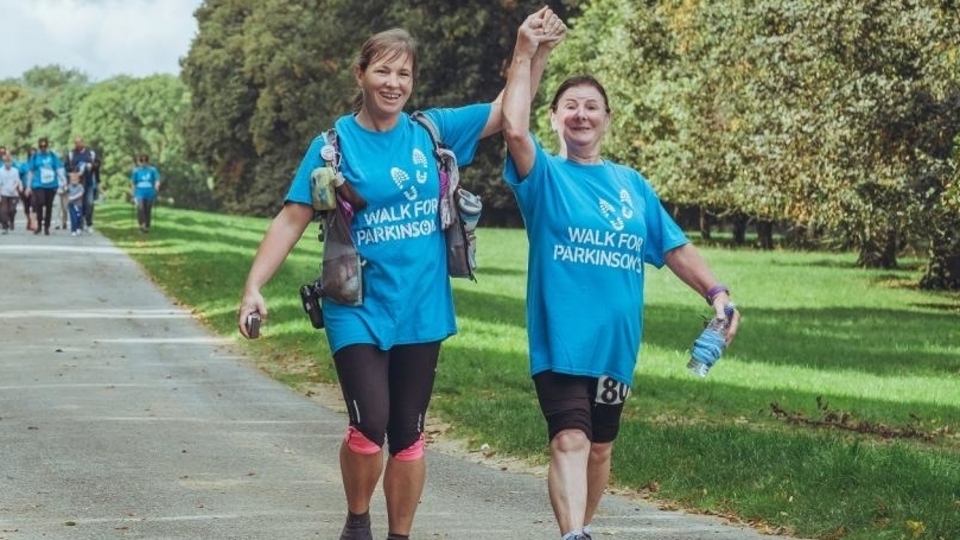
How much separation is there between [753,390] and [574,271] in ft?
38.9

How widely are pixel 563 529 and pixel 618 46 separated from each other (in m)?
58.6

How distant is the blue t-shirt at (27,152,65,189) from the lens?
36531 mm

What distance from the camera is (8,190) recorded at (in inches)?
1549

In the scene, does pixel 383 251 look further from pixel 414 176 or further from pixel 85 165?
pixel 85 165

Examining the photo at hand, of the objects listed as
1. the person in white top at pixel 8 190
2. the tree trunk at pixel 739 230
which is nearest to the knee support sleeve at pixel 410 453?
the person in white top at pixel 8 190

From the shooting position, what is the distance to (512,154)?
659cm

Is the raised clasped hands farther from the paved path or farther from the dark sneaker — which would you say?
the paved path

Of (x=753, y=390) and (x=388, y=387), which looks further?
(x=753, y=390)

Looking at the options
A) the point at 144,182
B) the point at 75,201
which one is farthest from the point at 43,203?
the point at 144,182

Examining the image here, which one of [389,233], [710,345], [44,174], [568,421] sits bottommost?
[44,174]

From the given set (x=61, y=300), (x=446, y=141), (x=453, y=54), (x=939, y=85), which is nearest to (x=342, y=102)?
(x=453, y=54)

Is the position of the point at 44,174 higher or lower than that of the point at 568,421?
lower

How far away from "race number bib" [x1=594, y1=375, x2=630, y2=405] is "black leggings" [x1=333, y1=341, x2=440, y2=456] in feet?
1.89

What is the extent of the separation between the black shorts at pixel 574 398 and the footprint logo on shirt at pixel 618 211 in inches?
20.9
